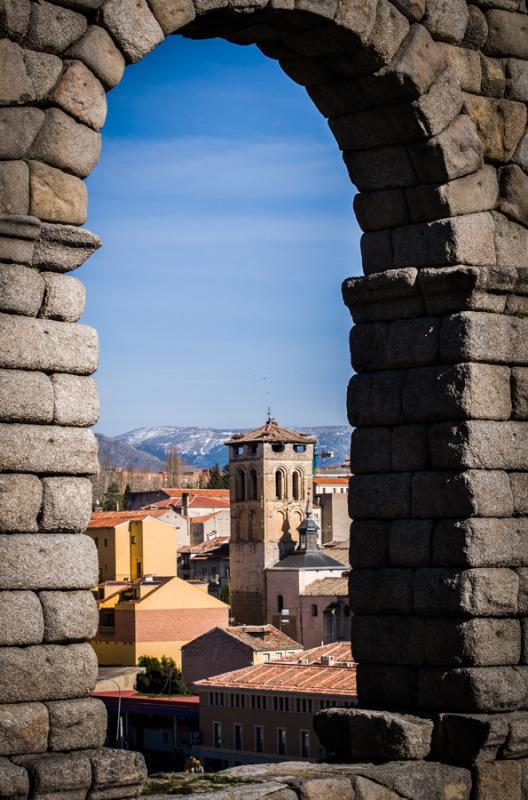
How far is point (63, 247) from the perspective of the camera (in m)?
6.42

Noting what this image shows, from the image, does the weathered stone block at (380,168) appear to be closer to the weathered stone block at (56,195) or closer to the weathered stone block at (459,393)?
the weathered stone block at (459,393)

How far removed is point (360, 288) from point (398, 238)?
1.01 ft

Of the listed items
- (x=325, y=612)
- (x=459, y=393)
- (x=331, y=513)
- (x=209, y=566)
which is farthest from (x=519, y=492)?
(x=331, y=513)

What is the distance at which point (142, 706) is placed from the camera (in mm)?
58438

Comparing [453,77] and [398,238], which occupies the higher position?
[453,77]

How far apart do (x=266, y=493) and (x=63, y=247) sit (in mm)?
94467

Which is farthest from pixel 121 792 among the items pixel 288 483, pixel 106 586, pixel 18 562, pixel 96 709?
pixel 288 483

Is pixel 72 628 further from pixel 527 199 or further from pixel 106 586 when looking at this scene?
pixel 106 586

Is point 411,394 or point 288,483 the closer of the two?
point 411,394

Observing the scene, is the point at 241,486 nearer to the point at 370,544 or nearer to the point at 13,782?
the point at 370,544

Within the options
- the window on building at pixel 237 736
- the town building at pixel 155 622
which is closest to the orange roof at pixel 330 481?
the town building at pixel 155 622

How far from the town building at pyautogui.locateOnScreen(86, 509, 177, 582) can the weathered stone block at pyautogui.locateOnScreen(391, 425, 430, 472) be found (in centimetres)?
6965

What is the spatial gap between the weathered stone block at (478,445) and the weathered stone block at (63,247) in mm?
2339

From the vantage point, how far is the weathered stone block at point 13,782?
19.6 ft
